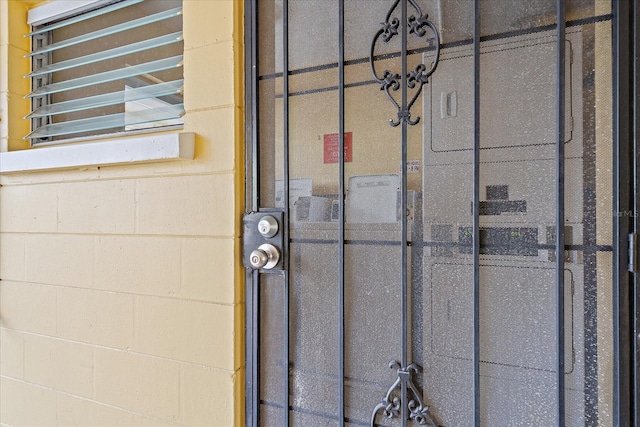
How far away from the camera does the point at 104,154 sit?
3.88 feet

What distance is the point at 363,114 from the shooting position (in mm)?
981

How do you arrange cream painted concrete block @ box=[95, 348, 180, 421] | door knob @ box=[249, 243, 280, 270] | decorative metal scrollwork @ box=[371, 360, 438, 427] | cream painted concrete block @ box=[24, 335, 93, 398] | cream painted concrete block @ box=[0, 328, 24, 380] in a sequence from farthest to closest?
1. cream painted concrete block @ box=[0, 328, 24, 380]
2. cream painted concrete block @ box=[24, 335, 93, 398]
3. cream painted concrete block @ box=[95, 348, 180, 421]
4. door knob @ box=[249, 243, 280, 270]
5. decorative metal scrollwork @ box=[371, 360, 438, 427]

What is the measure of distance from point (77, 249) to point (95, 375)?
42 centimetres

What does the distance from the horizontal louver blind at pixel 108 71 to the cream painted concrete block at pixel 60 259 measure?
375mm

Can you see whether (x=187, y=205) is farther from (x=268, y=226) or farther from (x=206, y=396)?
(x=206, y=396)

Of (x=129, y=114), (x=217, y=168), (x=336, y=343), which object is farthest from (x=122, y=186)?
(x=336, y=343)

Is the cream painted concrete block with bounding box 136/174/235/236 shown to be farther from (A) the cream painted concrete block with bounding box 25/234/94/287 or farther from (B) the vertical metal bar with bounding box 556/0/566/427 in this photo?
(B) the vertical metal bar with bounding box 556/0/566/427

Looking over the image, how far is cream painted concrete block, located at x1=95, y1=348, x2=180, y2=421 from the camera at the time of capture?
113 centimetres

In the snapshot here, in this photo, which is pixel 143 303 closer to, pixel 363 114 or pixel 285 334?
pixel 285 334

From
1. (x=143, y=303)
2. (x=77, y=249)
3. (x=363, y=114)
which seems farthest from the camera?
(x=77, y=249)

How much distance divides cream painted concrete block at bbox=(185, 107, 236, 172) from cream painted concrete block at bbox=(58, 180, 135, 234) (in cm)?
27

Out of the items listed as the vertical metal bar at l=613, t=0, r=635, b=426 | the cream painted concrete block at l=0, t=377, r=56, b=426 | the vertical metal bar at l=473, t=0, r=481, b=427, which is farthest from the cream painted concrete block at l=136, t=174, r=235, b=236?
the vertical metal bar at l=613, t=0, r=635, b=426

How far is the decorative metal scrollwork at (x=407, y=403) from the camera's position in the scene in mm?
902

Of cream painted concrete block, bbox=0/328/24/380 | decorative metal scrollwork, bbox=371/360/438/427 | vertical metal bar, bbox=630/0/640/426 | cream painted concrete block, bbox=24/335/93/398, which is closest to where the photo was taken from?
vertical metal bar, bbox=630/0/640/426
